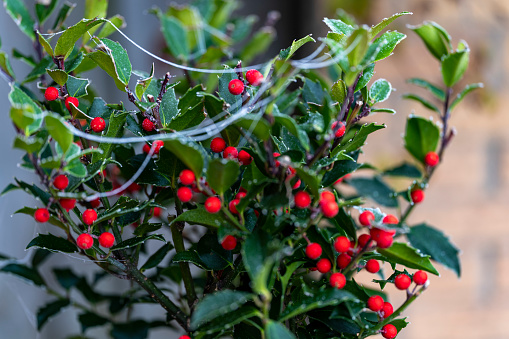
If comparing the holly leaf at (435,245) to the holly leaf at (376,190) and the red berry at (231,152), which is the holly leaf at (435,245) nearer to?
the holly leaf at (376,190)

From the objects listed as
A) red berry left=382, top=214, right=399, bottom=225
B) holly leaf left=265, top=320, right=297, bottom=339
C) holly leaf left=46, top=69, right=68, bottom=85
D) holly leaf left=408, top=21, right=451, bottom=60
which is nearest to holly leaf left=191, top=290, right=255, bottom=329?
holly leaf left=265, top=320, right=297, bottom=339

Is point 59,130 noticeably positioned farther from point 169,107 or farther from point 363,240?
point 363,240

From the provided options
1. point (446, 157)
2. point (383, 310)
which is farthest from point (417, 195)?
point (446, 157)

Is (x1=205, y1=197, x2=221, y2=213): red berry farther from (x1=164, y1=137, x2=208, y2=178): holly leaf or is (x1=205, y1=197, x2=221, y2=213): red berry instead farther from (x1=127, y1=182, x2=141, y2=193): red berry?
(x1=127, y1=182, x2=141, y2=193): red berry

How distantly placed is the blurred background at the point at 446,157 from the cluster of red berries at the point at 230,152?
0.60 metres

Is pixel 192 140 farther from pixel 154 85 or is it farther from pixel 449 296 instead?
pixel 449 296

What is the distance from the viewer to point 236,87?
40 cm

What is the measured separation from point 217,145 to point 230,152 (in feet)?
0.05

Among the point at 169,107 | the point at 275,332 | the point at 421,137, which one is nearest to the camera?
the point at 275,332

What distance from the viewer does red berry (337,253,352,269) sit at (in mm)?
388

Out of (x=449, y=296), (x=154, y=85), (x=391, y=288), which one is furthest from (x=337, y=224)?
(x=449, y=296)

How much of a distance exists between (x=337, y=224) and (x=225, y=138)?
12cm

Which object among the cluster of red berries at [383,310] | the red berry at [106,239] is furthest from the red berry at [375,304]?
the red berry at [106,239]

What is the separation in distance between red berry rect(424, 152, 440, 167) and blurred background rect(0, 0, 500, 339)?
0.45m
